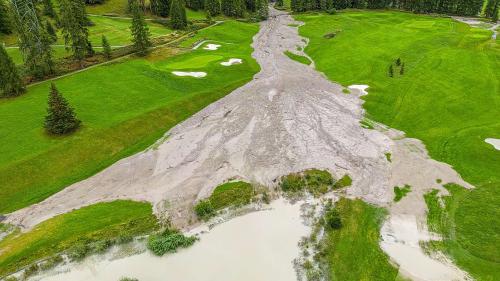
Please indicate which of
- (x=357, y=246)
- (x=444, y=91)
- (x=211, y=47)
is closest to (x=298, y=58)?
(x=211, y=47)

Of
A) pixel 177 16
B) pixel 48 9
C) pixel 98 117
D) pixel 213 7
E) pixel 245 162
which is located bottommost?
pixel 245 162

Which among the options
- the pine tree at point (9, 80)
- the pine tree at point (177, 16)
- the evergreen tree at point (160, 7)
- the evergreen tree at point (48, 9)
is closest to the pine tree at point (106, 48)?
the pine tree at point (9, 80)

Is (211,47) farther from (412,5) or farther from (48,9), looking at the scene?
(412,5)

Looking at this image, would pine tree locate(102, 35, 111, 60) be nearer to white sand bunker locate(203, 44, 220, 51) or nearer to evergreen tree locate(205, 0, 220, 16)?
white sand bunker locate(203, 44, 220, 51)

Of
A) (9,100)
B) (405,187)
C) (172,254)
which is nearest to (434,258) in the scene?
(405,187)

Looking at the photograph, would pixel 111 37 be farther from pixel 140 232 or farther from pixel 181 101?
pixel 140 232
